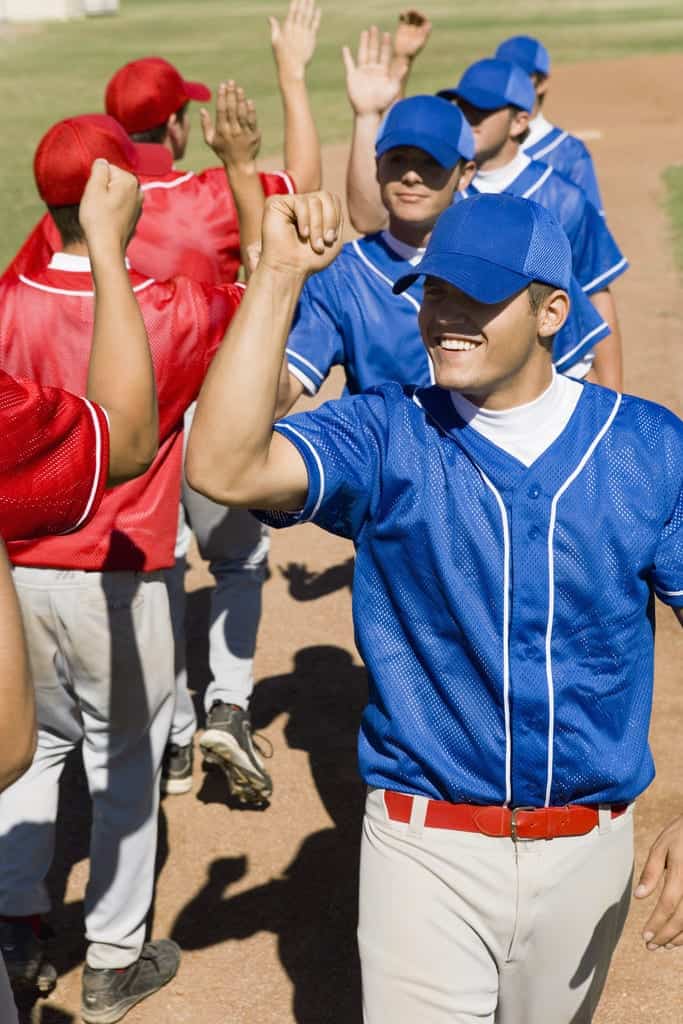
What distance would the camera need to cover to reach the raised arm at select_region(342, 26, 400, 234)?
5.50 metres

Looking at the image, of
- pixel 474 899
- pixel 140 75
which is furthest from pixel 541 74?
pixel 474 899

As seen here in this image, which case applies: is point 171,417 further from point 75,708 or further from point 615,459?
point 615,459

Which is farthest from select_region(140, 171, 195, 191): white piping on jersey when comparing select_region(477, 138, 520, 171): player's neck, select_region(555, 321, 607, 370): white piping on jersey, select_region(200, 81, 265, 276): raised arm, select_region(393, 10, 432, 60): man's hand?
select_region(477, 138, 520, 171): player's neck

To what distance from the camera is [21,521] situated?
2.48 metres

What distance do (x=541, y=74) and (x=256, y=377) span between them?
713 cm

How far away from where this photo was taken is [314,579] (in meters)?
7.27

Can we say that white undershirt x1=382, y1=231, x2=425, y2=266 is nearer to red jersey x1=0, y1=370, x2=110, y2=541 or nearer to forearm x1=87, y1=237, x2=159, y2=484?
forearm x1=87, y1=237, x2=159, y2=484

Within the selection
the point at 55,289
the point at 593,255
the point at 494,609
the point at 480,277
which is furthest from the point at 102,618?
the point at 593,255

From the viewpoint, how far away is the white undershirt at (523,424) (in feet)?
9.61

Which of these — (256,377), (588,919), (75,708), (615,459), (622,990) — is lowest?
(622,990)

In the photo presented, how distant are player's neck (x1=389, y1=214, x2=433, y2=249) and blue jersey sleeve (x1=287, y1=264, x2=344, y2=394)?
24 centimetres

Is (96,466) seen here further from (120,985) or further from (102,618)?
(120,985)

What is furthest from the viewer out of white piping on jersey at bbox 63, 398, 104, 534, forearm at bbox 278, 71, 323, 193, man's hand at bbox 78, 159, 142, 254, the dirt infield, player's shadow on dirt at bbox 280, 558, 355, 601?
player's shadow on dirt at bbox 280, 558, 355, 601

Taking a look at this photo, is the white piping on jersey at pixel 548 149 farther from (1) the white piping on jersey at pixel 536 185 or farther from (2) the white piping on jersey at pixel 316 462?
(2) the white piping on jersey at pixel 316 462
